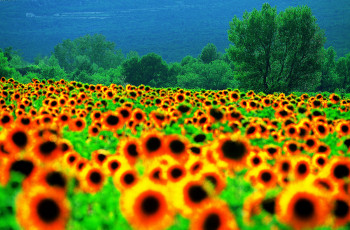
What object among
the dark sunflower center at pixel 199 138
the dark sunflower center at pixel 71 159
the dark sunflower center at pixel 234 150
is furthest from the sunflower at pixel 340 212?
the dark sunflower center at pixel 71 159

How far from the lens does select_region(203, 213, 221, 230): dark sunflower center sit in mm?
1905

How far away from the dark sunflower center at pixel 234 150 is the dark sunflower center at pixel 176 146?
18.6 inches

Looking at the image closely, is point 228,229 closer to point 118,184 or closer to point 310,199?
point 310,199

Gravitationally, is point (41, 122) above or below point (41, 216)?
above

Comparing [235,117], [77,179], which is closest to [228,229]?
[77,179]

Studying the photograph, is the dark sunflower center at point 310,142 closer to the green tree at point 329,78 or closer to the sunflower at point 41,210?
the sunflower at point 41,210

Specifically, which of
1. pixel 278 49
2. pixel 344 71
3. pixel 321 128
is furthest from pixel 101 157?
pixel 344 71

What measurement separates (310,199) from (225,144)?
1.28m

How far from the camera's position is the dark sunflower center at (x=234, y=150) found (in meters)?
3.12

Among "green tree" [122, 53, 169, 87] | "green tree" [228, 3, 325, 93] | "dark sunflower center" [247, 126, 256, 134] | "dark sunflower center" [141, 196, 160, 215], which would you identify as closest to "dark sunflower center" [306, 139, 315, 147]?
"dark sunflower center" [247, 126, 256, 134]

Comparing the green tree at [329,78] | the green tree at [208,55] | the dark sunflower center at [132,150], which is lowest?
the dark sunflower center at [132,150]

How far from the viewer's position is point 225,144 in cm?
319

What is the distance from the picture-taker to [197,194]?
224cm

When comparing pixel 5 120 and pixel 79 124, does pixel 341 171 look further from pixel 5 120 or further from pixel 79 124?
pixel 5 120
